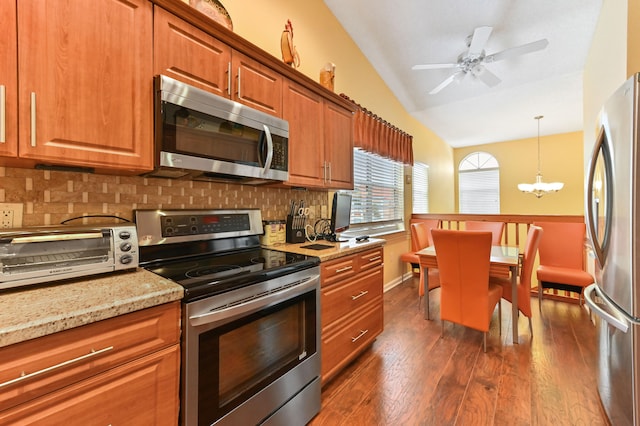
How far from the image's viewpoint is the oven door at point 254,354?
103cm

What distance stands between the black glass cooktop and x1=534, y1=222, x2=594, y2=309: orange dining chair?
2890mm

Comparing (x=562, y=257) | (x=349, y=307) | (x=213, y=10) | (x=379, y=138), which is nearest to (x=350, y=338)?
(x=349, y=307)

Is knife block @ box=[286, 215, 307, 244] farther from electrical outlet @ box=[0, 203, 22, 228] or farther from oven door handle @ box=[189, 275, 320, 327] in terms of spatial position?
electrical outlet @ box=[0, 203, 22, 228]

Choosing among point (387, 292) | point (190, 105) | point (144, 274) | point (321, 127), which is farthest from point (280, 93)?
point (387, 292)

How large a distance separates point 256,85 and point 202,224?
93 cm

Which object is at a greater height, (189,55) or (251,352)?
(189,55)

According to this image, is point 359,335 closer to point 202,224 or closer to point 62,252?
point 202,224

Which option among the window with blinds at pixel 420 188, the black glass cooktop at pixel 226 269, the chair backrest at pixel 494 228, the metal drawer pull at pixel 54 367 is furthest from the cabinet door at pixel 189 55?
the window with blinds at pixel 420 188

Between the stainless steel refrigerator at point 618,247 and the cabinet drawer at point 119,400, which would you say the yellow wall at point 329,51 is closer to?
the cabinet drawer at point 119,400

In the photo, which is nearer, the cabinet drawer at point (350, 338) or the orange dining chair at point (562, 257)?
the cabinet drawer at point (350, 338)

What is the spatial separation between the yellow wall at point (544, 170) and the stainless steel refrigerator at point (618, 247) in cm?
596

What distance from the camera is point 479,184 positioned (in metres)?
7.29

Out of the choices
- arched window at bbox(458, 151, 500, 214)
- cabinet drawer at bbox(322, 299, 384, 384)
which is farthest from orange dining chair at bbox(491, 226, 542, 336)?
arched window at bbox(458, 151, 500, 214)

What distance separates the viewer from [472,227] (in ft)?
11.9
